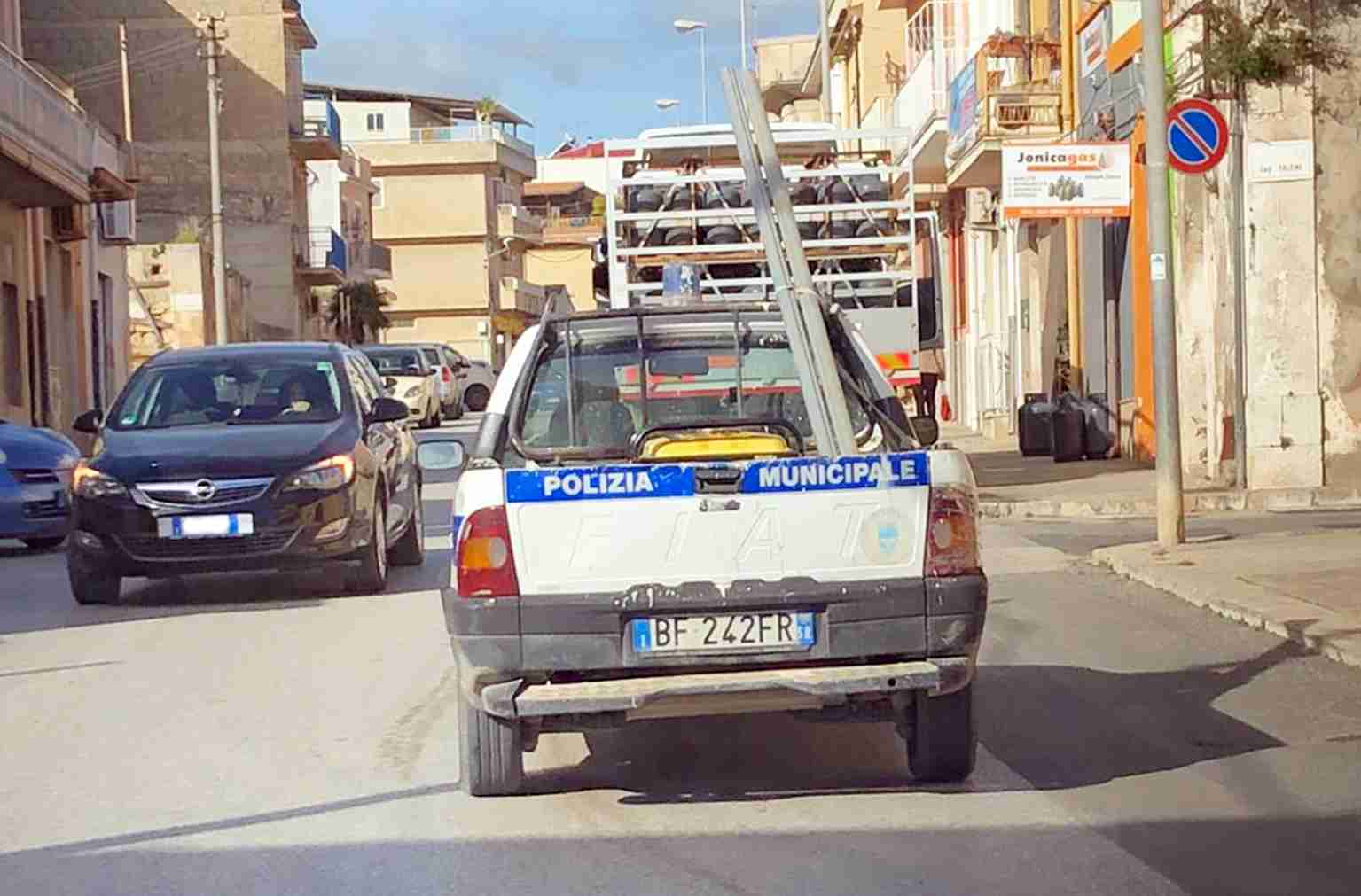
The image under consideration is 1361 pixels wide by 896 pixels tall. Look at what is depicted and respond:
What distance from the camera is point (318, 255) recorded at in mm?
70562

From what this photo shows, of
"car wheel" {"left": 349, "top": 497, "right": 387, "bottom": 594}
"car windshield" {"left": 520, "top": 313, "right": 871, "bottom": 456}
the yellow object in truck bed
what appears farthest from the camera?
"car wheel" {"left": 349, "top": 497, "right": 387, "bottom": 594}

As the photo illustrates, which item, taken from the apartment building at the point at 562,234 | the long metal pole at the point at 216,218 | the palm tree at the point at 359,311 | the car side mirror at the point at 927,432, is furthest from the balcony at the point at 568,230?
the car side mirror at the point at 927,432

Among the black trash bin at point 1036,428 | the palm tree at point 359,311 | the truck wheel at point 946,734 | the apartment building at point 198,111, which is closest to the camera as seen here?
the truck wheel at point 946,734

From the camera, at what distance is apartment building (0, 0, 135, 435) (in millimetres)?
32094

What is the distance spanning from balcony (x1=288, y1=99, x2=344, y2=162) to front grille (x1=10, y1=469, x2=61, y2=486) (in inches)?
1934

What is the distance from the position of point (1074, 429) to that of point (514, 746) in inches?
719

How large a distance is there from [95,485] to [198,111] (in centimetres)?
5420

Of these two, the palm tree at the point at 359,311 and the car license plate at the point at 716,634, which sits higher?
the palm tree at the point at 359,311

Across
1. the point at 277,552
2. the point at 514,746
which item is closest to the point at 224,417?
the point at 277,552

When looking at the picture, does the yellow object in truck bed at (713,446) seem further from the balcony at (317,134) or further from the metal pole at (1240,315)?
the balcony at (317,134)

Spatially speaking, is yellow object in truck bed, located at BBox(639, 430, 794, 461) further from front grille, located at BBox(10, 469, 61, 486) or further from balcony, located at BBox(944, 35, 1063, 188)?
balcony, located at BBox(944, 35, 1063, 188)

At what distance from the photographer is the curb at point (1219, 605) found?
10.5 metres

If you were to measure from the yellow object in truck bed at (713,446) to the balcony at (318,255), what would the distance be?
2381 inches

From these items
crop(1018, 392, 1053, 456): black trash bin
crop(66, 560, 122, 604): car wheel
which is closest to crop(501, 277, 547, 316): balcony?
crop(1018, 392, 1053, 456): black trash bin
